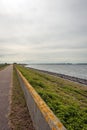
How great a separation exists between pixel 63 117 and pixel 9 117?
80.1 inches

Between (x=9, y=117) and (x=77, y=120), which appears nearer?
(x=77, y=120)

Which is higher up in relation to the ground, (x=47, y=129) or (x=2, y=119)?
(x=47, y=129)

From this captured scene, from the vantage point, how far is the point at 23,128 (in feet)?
21.2

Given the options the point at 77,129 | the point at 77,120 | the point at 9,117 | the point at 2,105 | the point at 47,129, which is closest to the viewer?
the point at 47,129

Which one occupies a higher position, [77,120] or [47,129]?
[47,129]

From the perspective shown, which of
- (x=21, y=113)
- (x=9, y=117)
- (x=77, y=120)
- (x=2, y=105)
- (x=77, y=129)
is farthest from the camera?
(x=2, y=105)

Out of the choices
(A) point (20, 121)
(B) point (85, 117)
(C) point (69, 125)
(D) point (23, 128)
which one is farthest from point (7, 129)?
(B) point (85, 117)

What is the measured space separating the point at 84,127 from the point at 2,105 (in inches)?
184

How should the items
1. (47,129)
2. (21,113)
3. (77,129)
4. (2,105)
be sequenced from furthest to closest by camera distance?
(2,105)
(21,113)
(77,129)
(47,129)

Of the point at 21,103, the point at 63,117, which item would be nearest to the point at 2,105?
the point at 21,103

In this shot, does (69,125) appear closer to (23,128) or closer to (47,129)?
(23,128)

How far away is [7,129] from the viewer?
246 inches

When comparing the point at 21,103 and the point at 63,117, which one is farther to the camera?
the point at 21,103

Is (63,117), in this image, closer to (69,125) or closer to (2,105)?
(69,125)
